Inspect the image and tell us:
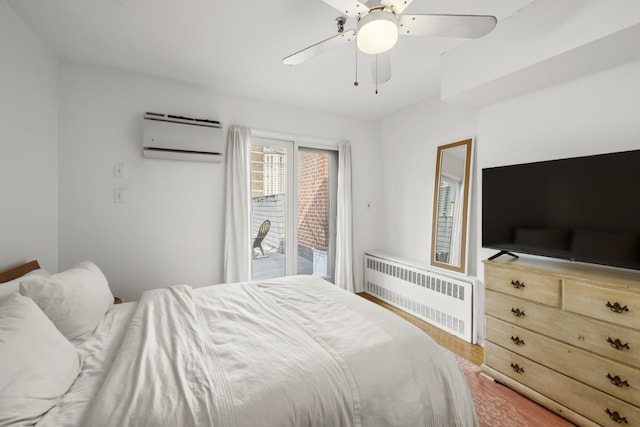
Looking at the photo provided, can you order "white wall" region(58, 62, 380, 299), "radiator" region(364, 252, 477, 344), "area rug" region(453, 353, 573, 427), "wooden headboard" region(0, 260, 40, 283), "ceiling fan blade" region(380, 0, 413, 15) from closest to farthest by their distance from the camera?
"ceiling fan blade" region(380, 0, 413, 15), "wooden headboard" region(0, 260, 40, 283), "area rug" region(453, 353, 573, 427), "white wall" region(58, 62, 380, 299), "radiator" region(364, 252, 477, 344)

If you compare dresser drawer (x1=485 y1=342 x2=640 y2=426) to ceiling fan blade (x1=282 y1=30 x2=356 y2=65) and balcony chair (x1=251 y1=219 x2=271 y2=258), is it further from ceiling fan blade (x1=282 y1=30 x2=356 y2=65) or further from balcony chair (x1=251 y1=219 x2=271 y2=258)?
balcony chair (x1=251 y1=219 x2=271 y2=258)

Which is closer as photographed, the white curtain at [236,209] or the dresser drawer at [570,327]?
the dresser drawer at [570,327]

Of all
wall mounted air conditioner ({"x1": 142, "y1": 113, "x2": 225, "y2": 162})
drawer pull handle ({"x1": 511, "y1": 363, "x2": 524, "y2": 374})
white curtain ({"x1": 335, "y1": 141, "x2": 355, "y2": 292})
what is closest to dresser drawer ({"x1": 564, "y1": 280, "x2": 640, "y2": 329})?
drawer pull handle ({"x1": 511, "y1": 363, "x2": 524, "y2": 374})

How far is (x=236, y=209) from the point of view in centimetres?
298

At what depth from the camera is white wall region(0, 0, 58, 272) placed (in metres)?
1.72

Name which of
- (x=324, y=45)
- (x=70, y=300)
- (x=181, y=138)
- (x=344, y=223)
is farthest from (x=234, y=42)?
(x=344, y=223)

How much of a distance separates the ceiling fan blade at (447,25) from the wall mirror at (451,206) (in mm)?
1590

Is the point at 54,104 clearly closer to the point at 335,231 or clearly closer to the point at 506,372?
the point at 335,231

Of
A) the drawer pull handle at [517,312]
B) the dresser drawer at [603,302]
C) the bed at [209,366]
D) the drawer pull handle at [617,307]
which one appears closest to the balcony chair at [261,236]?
the bed at [209,366]

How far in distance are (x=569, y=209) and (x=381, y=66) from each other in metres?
1.56

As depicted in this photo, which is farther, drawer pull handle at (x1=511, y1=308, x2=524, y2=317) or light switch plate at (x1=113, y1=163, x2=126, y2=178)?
light switch plate at (x1=113, y1=163, x2=126, y2=178)

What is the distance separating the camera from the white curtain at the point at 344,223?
3664 mm

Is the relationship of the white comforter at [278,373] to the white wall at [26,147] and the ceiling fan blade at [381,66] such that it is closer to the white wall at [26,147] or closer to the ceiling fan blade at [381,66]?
the white wall at [26,147]

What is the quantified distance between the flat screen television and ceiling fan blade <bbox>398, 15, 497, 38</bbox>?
44.4 inches
